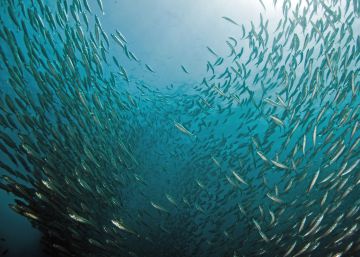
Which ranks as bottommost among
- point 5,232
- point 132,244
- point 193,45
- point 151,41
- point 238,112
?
point 5,232

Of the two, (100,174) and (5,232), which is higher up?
(100,174)

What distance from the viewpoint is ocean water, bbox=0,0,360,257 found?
6.23 metres

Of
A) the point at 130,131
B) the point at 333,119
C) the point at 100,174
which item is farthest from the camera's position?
the point at 130,131

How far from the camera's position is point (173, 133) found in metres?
17.6

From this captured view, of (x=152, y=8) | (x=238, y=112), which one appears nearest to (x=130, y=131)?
(x=152, y=8)

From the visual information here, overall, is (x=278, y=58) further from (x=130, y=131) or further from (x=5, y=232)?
(x=5, y=232)

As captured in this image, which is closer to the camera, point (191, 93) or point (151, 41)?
point (151, 41)

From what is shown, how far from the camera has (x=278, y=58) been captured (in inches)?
321

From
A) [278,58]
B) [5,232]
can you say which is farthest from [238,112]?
[5,232]

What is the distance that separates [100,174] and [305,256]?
247 inches

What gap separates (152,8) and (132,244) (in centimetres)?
1147

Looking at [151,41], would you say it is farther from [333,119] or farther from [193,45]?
[333,119]

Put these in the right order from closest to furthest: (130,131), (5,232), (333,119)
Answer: (333,119), (5,232), (130,131)

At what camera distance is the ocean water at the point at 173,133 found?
6.23m
